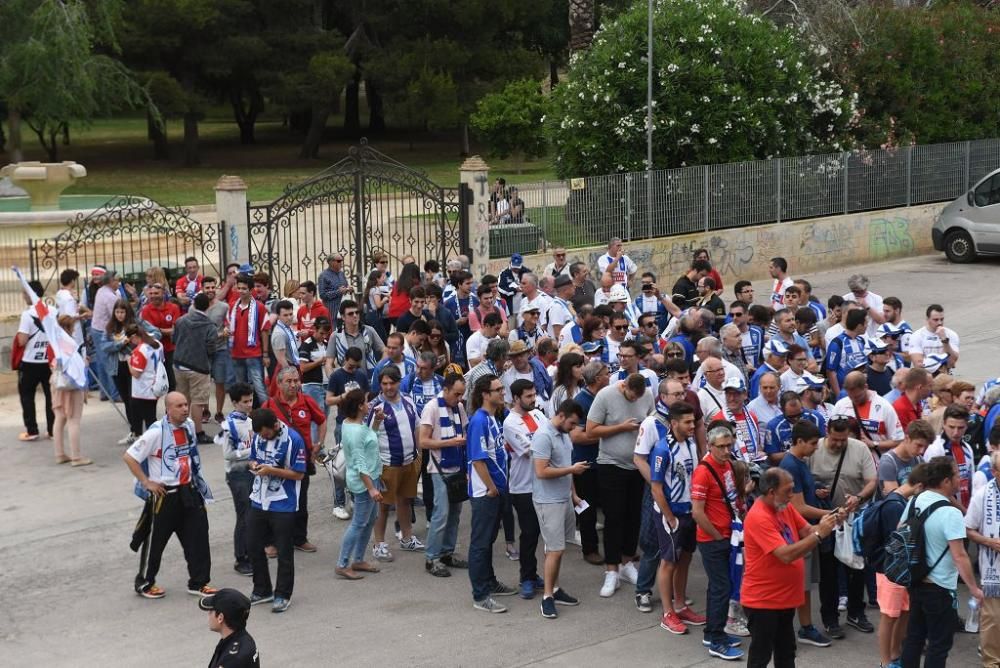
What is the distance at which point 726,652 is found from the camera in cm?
852

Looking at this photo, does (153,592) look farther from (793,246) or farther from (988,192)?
(988,192)

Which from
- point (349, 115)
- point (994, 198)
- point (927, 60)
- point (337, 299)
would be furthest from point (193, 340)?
point (349, 115)

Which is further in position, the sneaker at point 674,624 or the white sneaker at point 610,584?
the white sneaker at point 610,584

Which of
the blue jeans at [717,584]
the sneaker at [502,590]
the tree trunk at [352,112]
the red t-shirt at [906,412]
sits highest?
the tree trunk at [352,112]

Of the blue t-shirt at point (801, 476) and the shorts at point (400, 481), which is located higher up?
the blue t-shirt at point (801, 476)

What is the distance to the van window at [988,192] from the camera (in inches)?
969

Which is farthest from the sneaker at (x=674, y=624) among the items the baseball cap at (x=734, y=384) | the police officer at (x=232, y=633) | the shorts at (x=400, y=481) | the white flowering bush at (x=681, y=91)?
the white flowering bush at (x=681, y=91)

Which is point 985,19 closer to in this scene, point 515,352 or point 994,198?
point 994,198

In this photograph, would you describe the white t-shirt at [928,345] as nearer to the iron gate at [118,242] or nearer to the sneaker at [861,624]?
the sneaker at [861,624]

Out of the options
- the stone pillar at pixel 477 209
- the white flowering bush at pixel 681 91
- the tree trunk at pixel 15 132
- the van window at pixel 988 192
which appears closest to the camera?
the stone pillar at pixel 477 209

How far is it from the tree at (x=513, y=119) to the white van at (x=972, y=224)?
13222 millimetres

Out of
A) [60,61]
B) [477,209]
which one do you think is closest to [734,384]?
[477,209]

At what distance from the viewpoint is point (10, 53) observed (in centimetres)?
3572

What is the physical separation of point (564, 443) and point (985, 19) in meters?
23.2
